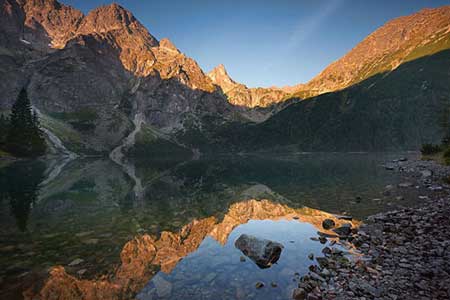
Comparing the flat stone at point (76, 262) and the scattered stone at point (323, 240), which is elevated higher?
the flat stone at point (76, 262)

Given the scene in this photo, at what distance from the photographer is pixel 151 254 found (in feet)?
49.4

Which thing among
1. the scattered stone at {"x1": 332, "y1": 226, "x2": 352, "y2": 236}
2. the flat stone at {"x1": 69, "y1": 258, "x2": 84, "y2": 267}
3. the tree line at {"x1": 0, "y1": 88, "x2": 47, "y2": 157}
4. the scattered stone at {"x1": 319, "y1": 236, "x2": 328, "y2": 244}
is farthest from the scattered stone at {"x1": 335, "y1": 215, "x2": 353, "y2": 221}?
the tree line at {"x1": 0, "y1": 88, "x2": 47, "y2": 157}

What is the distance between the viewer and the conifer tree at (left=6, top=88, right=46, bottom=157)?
365 feet

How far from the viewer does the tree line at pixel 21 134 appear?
11077cm

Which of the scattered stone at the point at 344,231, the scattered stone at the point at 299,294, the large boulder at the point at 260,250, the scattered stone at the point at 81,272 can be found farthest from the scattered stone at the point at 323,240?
the scattered stone at the point at 81,272

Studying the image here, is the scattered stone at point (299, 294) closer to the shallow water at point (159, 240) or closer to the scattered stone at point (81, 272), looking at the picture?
the shallow water at point (159, 240)

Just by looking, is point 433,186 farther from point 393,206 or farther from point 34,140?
point 34,140

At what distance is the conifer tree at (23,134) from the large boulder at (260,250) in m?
139

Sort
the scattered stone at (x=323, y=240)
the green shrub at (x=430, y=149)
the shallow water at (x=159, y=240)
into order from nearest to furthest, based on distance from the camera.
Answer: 1. the shallow water at (x=159, y=240)
2. the scattered stone at (x=323, y=240)
3. the green shrub at (x=430, y=149)

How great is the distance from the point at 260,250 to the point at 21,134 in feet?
466

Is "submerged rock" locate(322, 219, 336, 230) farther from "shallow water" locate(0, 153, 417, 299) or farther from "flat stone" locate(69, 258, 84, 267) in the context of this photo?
"flat stone" locate(69, 258, 84, 267)

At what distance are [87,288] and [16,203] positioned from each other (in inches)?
993

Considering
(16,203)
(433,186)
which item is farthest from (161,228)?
(433,186)

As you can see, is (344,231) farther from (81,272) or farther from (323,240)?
(81,272)
